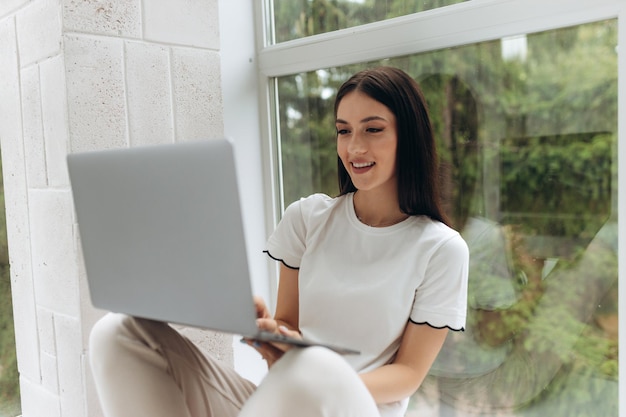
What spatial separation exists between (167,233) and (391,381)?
0.51 m

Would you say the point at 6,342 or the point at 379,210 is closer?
the point at 379,210

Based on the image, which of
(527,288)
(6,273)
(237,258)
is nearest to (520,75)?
(527,288)

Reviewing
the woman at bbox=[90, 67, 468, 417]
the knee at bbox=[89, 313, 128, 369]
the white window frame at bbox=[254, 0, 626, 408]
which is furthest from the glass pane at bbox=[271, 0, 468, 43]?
the knee at bbox=[89, 313, 128, 369]

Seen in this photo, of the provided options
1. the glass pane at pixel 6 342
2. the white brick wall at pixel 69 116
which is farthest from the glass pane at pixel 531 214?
the glass pane at pixel 6 342

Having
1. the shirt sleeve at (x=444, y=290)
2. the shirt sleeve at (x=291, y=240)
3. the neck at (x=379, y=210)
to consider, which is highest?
the neck at (x=379, y=210)

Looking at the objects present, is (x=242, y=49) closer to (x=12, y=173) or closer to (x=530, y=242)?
(x=12, y=173)

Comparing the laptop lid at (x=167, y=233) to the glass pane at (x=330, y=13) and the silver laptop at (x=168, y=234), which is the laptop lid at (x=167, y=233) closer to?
the silver laptop at (x=168, y=234)

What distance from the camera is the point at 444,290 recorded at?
114 centimetres

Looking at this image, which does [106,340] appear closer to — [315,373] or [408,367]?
[315,373]

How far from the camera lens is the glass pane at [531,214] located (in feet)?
3.88

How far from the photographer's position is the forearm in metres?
→ 1.06

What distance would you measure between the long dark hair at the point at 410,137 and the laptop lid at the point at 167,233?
54 centimetres

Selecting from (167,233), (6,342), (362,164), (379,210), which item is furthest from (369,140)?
(6,342)

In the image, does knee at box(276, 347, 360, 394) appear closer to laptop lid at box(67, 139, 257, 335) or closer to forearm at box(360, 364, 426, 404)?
laptop lid at box(67, 139, 257, 335)
